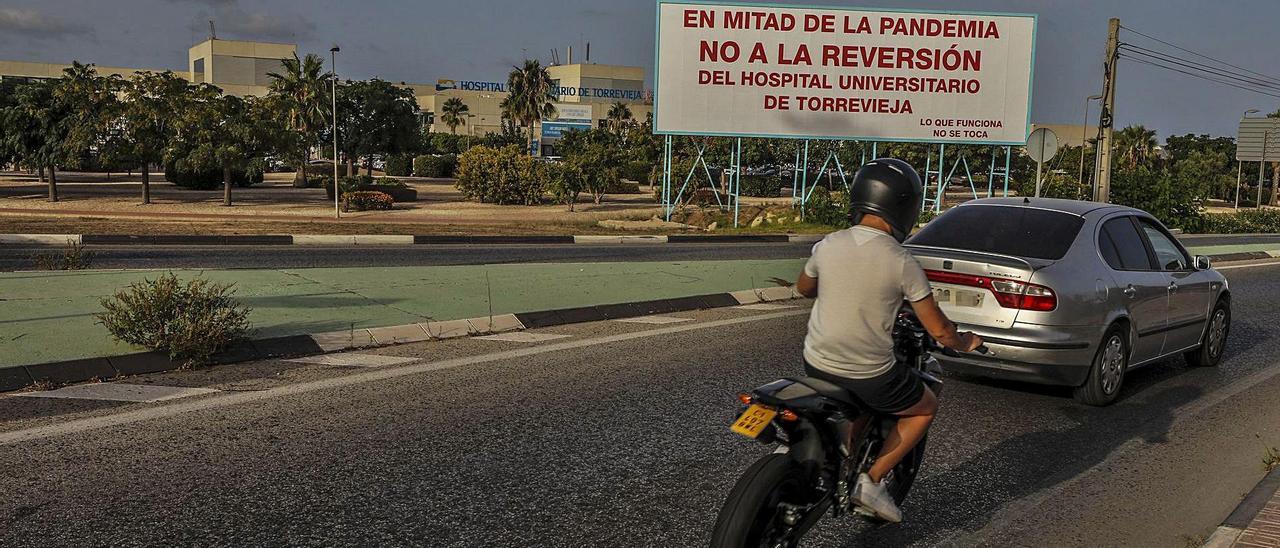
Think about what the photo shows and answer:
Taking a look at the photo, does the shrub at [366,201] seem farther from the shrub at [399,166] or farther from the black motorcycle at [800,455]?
the shrub at [399,166]

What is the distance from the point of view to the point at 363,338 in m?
8.41

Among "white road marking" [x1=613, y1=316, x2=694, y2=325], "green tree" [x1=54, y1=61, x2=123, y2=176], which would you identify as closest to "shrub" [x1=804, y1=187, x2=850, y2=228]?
"white road marking" [x1=613, y1=316, x2=694, y2=325]

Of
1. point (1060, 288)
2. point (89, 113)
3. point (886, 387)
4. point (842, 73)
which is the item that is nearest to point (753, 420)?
point (886, 387)

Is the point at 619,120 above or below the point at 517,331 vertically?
above

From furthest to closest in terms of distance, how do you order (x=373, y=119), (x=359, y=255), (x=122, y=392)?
1. (x=373, y=119)
2. (x=359, y=255)
3. (x=122, y=392)

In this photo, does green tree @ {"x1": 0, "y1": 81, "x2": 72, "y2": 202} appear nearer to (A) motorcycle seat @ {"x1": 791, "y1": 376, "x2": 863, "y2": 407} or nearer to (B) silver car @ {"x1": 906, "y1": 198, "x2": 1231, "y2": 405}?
(B) silver car @ {"x1": 906, "y1": 198, "x2": 1231, "y2": 405}

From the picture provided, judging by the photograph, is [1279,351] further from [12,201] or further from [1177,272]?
[12,201]

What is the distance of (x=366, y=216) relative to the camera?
3459 cm

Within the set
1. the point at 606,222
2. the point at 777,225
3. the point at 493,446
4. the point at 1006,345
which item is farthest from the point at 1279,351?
the point at 606,222

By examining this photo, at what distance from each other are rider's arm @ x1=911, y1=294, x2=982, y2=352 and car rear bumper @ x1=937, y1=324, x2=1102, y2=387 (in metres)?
3.02

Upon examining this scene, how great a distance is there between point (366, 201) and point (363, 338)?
104 feet

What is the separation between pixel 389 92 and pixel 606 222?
43.7 meters

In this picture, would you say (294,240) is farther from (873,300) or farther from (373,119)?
(373,119)

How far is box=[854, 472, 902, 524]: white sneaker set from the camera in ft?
12.8
